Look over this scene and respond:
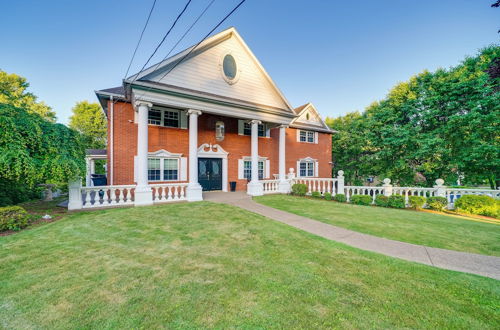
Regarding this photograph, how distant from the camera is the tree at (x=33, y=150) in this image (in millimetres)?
5988

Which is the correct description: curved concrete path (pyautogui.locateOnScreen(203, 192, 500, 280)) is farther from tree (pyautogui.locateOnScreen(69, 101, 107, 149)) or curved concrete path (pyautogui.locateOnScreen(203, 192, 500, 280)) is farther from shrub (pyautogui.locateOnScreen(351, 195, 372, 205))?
tree (pyautogui.locateOnScreen(69, 101, 107, 149))

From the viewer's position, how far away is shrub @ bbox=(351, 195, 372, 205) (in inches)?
418

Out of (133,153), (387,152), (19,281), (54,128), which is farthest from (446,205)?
(54,128)

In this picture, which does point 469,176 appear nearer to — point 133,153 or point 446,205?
point 446,205

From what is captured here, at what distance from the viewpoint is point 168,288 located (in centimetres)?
285

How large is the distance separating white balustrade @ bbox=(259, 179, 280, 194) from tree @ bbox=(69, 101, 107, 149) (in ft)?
105

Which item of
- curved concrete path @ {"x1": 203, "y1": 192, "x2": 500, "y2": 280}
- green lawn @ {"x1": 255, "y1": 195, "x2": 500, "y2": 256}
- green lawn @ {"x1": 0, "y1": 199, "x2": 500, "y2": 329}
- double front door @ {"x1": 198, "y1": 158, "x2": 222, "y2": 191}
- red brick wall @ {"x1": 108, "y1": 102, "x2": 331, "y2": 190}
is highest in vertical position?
red brick wall @ {"x1": 108, "y1": 102, "x2": 331, "y2": 190}

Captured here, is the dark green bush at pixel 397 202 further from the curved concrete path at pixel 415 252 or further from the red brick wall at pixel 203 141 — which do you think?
the red brick wall at pixel 203 141

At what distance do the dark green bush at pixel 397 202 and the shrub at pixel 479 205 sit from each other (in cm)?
218

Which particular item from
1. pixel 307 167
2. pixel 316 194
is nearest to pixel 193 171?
pixel 316 194

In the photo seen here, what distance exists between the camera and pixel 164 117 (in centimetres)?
1207

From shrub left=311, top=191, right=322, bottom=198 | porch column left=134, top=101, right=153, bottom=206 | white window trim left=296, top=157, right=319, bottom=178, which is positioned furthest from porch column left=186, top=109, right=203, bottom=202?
white window trim left=296, top=157, right=319, bottom=178

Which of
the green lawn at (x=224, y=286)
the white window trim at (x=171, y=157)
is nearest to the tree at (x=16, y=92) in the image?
the white window trim at (x=171, y=157)

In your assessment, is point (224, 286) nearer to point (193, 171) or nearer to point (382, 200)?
point (193, 171)
